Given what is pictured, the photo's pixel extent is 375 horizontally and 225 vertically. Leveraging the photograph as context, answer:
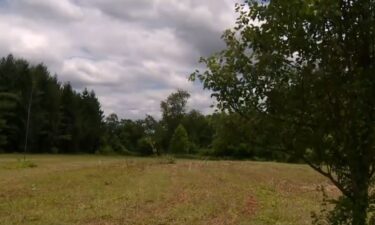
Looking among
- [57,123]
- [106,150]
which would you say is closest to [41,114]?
[57,123]

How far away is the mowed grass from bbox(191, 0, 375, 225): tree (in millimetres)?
11532

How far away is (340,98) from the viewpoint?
6.94 metres

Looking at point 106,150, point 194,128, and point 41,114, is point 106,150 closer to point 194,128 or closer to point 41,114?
point 41,114

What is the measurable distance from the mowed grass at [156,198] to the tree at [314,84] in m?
11.5

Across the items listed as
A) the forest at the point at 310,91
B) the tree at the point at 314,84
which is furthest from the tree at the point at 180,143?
the tree at the point at 314,84

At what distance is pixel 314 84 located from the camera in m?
6.84

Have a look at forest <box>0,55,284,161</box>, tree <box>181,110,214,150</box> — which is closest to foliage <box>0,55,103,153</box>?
forest <box>0,55,284,161</box>

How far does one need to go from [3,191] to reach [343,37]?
2265 centimetres

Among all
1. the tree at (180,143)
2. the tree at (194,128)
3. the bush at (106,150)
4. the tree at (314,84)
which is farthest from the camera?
the tree at (194,128)

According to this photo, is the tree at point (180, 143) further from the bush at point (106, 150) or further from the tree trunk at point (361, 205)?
the tree trunk at point (361, 205)

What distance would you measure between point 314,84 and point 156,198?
18.6 m

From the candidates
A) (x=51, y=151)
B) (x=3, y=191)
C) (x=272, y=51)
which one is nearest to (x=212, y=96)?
(x=272, y=51)

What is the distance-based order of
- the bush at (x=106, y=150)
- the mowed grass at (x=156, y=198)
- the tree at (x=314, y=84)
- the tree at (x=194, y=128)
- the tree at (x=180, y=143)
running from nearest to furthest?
the tree at (x=314, y=84) < the mowed grass at (x=156, y=198) < the tree at (x=180, y=143) < the bush at (x=106, y=150) < the tree at (x=194, y=128)

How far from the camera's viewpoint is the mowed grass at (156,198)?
19.2 m
